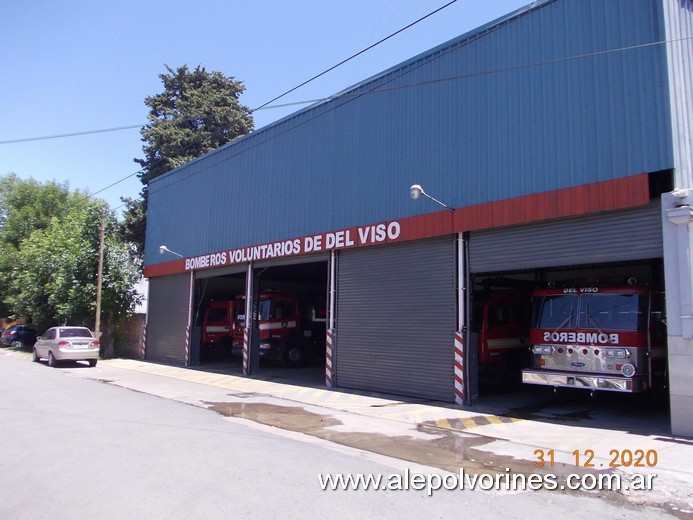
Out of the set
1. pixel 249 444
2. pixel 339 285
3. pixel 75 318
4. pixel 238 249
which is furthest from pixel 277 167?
pixel 75 318

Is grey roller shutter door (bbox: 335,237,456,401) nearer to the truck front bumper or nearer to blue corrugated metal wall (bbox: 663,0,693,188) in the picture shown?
the truck front bumper

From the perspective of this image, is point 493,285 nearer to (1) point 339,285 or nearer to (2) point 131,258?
(1) point 339,285

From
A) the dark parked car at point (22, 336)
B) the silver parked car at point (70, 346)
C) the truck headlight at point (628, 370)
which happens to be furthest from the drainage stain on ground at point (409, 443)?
the dark parked car at point (22, 336)

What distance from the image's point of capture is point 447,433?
945 centimetres

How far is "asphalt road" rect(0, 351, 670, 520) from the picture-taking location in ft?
16.9

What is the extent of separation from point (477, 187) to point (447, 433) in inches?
232

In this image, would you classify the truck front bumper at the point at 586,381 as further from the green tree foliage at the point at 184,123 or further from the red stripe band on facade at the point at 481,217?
the green tree foliage at the point at 184,123

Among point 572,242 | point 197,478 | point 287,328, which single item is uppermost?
point 572,242

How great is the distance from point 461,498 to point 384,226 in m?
9.57

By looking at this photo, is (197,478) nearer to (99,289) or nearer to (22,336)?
(99,289)

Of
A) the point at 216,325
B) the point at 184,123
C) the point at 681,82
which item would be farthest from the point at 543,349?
the point at 184,123

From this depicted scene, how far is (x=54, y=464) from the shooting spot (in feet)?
22.1

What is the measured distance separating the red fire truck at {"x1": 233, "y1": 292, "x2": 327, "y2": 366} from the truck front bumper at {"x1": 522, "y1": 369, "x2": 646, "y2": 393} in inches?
448

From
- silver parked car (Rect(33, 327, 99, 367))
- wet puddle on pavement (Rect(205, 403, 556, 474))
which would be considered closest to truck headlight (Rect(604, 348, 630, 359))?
wet puddle on pavement (Rect(205, 403, 556, 474))
